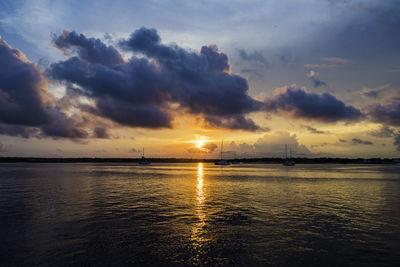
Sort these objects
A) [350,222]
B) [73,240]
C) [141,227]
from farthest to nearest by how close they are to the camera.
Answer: [350,222] → [141,227] → [73,240]

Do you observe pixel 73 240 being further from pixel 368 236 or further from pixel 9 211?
pixel 368 236

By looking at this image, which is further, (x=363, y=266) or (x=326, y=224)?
(x=326, y=224)

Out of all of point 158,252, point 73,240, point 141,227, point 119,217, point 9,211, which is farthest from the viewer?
point 9,211

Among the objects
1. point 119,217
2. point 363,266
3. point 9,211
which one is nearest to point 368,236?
point 363,266

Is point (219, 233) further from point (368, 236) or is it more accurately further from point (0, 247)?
point (0, 247)

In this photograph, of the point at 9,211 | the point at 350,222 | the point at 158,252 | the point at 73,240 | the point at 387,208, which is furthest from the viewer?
the point at 387,208

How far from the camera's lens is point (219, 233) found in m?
21.2

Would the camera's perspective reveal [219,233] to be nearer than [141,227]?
Yes

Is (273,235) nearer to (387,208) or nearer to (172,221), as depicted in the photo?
(172,221)

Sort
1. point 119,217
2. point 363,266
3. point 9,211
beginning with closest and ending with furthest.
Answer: point 363,266, point 119,217, point 9,211

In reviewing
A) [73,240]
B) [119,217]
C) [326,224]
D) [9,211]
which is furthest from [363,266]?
[9,211]

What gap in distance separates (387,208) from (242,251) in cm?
2505

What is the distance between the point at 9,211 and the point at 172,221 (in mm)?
18177

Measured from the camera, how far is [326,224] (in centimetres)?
2430
